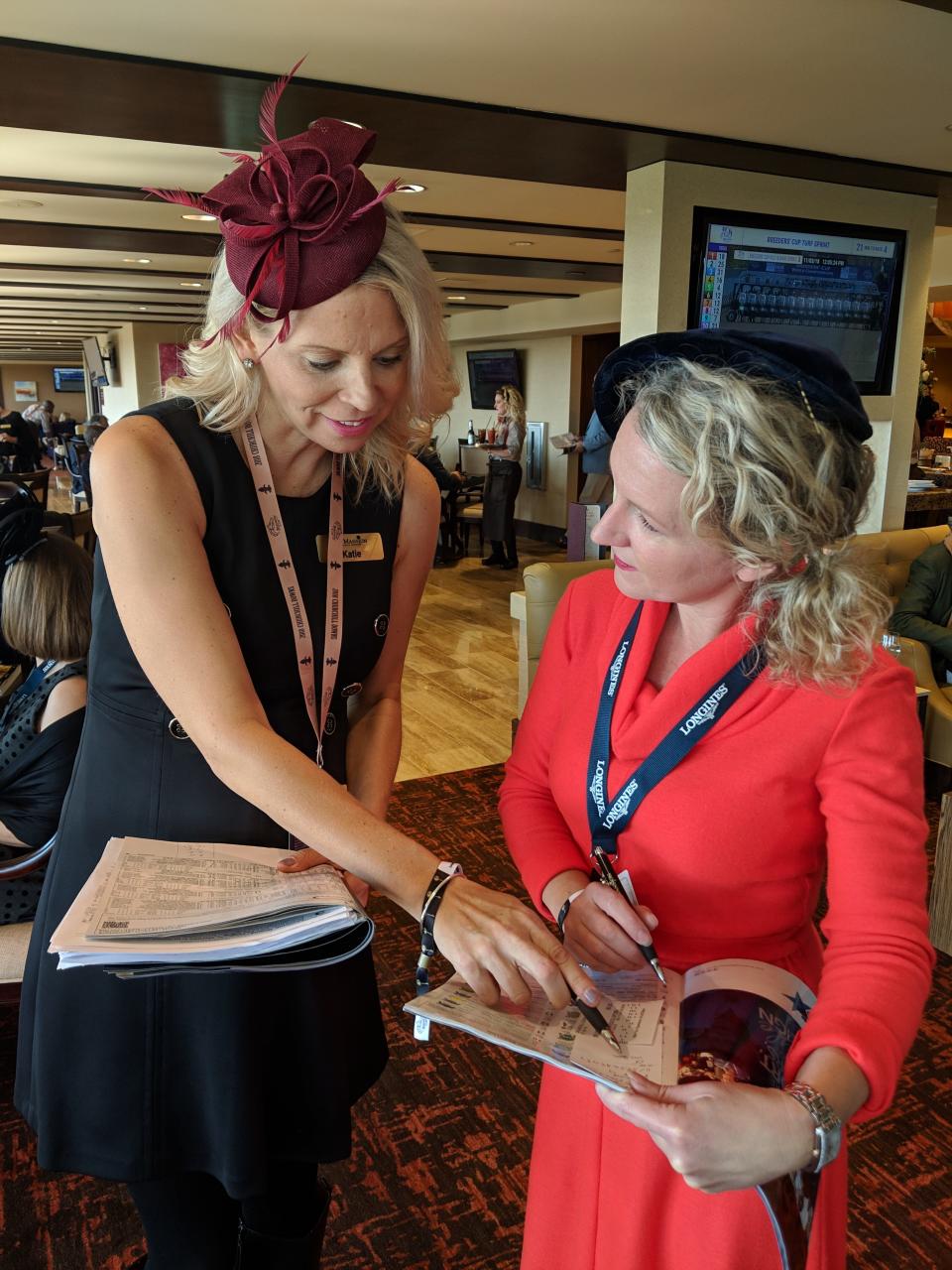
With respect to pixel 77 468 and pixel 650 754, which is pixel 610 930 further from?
pixel 77 468

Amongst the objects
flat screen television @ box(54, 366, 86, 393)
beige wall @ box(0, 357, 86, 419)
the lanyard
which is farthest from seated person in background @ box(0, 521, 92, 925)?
beige wall @ box(0, 357, 86, 419)

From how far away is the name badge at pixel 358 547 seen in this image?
131 centimetres

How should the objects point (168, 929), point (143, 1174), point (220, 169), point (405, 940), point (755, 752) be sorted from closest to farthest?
point (168, 929), point (755, 752), point (143, 1174), point (405, 940), point (220, 169)

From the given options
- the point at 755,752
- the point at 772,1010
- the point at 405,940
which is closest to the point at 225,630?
the point at 755,752

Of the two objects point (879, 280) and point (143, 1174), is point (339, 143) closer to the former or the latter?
point (143, 1174)

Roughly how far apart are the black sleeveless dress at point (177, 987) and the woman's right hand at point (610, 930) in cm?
38

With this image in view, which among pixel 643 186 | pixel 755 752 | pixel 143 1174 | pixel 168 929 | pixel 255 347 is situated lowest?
pixel 143 1174

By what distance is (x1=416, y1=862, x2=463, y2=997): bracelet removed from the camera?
1002 mm

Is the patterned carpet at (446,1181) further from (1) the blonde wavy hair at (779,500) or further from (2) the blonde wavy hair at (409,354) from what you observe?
(2) the blonde wavy hair at (409,354)

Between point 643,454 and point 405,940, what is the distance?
2503 mm

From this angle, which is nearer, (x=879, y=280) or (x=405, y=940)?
(x=405, y=940)

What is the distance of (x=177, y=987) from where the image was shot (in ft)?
4.07

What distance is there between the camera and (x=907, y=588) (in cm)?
475

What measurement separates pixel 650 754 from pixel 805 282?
4059 mm
